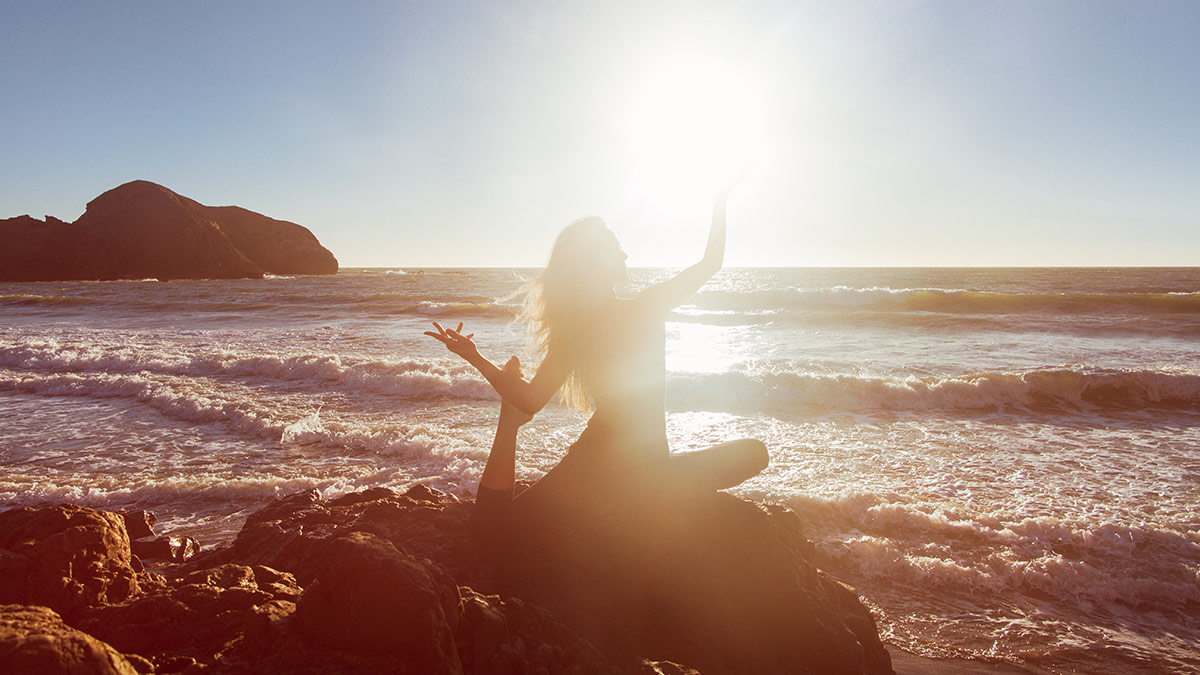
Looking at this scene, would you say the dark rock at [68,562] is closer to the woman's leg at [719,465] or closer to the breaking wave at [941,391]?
the woman's leg at [719,465]

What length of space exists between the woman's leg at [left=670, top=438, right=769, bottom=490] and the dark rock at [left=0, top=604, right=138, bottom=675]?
7.92 feet

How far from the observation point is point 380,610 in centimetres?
219

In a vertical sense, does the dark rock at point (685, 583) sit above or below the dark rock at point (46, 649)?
below

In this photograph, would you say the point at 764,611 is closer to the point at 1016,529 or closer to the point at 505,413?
the point at 505,413

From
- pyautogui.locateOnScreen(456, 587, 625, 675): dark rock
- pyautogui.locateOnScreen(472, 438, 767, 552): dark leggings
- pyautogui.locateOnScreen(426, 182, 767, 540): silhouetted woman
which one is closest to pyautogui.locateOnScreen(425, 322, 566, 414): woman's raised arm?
pyautogui.locateOnScreen(426, 182, 767, 540): silhouetted woman

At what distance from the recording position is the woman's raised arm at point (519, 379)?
10.4ft

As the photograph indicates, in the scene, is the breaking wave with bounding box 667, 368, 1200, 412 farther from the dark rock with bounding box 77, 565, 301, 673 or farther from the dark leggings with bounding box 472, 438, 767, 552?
the dark rock with bounding box 77, 565, 301, 673

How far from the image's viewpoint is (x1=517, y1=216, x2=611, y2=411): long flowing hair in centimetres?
330

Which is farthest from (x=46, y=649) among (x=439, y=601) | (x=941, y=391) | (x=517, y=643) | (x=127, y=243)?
(x=127, y=243)

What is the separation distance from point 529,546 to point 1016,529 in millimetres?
4020

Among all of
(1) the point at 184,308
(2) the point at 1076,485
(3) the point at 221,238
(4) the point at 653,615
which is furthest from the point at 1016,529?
(3) the point at 221,238

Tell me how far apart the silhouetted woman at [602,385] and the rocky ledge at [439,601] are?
187 millimetres

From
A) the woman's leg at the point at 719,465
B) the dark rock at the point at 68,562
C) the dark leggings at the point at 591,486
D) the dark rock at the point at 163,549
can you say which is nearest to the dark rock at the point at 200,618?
the dark rock at the point at 68,562

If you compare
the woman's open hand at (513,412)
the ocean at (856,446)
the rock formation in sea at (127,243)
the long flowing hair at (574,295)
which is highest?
the rock formation in sea at (127,243)
